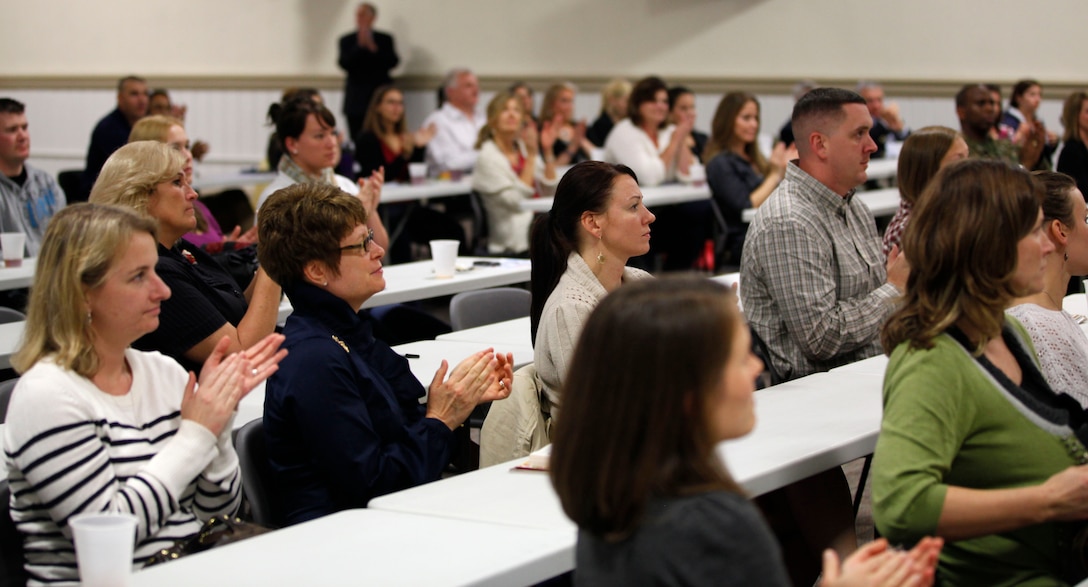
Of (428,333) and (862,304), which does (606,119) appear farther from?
(862,304)

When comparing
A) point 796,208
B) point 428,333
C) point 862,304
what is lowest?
point 428,333

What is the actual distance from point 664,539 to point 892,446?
638mm

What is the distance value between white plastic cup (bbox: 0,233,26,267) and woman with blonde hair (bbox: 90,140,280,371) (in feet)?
5.00

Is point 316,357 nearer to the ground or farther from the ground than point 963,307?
nearer to the ground

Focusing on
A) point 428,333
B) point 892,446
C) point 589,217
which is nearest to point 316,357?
point 589,217

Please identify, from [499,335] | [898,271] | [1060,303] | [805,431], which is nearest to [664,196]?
[499,335]

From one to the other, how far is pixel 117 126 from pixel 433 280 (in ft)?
12.6

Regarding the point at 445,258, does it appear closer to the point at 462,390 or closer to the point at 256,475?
the point at 462,390

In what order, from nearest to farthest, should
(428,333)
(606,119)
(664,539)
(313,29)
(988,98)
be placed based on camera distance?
(664,539) < (428,333) < (988,98) < (606,119) < (313,29)

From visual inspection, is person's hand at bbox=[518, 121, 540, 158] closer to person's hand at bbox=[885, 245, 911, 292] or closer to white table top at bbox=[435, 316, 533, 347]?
white table top at bbox=[435, 316, 533, 347]

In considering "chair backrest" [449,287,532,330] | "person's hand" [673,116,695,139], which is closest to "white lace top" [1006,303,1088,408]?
"chair backrest" [449,287,532,330]

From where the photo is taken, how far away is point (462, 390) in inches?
99.3

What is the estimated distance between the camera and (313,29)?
11836 mm

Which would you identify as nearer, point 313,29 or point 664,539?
point 664,539
